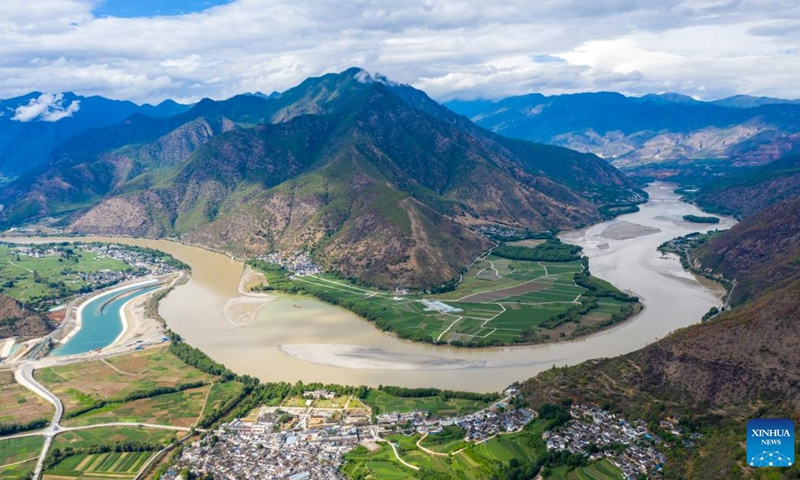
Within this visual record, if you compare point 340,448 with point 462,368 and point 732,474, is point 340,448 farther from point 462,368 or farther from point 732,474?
point 732,474

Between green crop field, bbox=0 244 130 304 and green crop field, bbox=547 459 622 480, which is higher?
green crop field, bbox=547 459 622 480

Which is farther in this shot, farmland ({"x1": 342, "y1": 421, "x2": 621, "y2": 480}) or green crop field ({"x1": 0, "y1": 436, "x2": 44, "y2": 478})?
green crop field ({"x1": 0, "y1": 436, "x2": 44, "y2": 478})

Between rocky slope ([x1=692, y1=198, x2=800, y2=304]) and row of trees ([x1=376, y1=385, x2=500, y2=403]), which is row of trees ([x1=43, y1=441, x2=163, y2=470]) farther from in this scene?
rocky slope ([x1=692, y1=198, x2=800, y2=304])

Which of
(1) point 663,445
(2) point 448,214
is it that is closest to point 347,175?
(2) point 448,214

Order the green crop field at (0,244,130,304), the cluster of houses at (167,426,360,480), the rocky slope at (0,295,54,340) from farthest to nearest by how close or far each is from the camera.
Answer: the green crop field at (0,244,130,304) → the rocky slope at (0,295,54,340) → the cluster of houses at (167,426,360,480)

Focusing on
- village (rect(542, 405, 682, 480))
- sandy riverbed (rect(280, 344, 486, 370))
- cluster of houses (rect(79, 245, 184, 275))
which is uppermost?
village (rect(542, 405, 682, 480))

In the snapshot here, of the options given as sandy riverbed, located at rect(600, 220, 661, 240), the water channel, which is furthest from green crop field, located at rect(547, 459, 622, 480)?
sandy riverbed, located at rect(600, 220, 661, 240)
